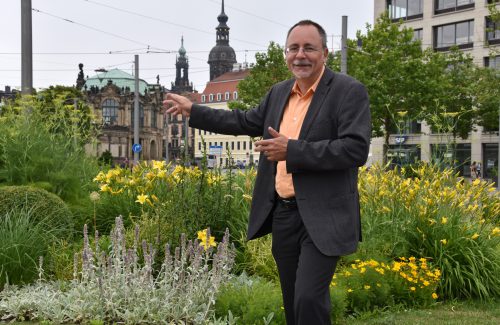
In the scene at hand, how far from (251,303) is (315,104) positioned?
2.06 m

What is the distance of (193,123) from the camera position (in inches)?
145

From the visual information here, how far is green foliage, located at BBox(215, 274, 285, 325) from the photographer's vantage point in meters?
4.71

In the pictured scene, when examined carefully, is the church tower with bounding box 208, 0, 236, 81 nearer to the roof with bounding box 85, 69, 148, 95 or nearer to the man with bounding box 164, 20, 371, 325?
the roof with bounding box 85, 69, 148, 95

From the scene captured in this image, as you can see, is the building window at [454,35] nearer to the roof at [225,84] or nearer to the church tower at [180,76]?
the roof at [225,84]

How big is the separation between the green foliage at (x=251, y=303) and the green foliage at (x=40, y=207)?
7.47ft

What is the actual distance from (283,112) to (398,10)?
51.7 m

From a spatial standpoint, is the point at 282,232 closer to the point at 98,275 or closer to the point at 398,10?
the point at 98,275

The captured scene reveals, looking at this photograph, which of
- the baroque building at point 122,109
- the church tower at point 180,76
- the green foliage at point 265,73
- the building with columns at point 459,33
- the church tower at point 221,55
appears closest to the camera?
the green foliage at point 265,73

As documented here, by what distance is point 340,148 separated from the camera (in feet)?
9.81

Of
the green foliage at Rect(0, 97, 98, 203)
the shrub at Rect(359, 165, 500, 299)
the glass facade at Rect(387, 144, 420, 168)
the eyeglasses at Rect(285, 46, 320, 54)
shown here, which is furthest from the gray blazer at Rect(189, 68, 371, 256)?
the green foliage at Rect(0, 97, 98, 203)

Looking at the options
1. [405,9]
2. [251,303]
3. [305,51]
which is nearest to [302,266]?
[305,51]

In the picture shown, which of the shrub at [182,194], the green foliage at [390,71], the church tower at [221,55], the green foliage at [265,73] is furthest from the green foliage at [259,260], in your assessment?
the church tower at [221,55]

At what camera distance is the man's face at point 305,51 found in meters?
3.24

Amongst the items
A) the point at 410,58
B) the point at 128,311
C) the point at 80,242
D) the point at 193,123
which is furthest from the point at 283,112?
the point at 410,58
